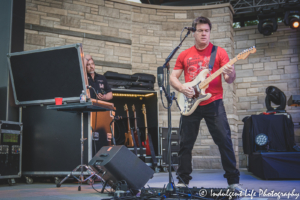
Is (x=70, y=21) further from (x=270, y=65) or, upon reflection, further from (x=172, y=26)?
(x=270, y=65)

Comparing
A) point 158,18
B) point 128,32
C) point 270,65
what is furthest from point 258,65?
point 128,32

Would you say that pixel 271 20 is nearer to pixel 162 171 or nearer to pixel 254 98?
pixel 254 98

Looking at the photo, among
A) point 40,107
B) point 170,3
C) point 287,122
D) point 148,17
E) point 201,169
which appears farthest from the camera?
point 170,3

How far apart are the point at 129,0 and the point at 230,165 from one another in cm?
560

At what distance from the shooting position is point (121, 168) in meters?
2.90

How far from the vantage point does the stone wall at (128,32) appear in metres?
6.35

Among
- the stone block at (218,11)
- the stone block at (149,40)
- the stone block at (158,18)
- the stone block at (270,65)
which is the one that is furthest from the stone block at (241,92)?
the stone block at (158,18)

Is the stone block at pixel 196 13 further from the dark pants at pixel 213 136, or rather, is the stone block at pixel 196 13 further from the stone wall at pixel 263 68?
the dark pants at pixel 213 136

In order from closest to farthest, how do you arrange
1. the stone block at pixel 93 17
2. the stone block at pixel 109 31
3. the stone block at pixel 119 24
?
the stone block at pixel 93 17 → the stone block at pixel 109 31 → the stone block at pixel 119 24

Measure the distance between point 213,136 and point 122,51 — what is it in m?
4.50

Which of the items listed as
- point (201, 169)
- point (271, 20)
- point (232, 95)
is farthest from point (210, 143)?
point (271, 20)

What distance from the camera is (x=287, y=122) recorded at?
4922 millimetres

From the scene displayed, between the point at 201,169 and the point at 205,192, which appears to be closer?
the point at 205,192

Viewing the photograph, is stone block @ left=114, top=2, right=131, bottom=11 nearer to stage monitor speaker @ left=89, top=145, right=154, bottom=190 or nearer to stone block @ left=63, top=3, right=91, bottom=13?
stone block @ left=63, top=3, right=91, bottom=13
